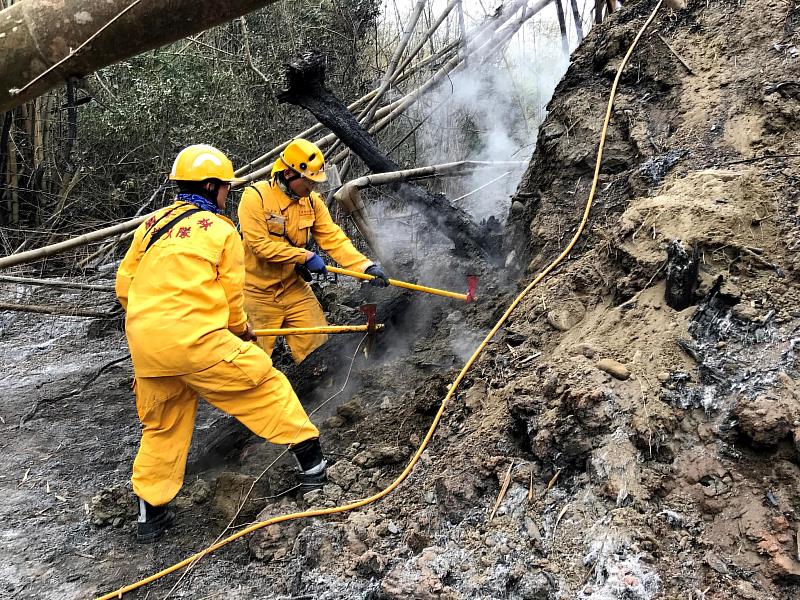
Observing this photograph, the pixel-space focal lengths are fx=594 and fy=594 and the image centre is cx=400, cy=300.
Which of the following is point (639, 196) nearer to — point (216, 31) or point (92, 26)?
point (92, 26)

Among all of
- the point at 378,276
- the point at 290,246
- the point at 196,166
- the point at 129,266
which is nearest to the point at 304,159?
the point at 290,246

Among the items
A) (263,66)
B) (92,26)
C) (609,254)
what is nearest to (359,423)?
(609,254)

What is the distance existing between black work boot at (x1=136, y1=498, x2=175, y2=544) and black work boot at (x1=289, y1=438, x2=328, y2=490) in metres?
0.87

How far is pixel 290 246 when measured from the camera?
15.9 feet

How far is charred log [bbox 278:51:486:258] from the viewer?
475cm

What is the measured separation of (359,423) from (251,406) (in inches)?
45.5

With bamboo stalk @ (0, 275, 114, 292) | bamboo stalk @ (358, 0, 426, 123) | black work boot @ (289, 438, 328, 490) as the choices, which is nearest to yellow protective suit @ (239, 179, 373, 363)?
black work boot @ (289, 438, 328, 490)

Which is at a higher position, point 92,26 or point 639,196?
point 92,26

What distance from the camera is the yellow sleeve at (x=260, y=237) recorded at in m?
4.77

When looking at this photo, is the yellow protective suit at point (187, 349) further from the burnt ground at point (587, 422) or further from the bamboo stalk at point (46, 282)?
the bamboo stalk at point (46, 282)

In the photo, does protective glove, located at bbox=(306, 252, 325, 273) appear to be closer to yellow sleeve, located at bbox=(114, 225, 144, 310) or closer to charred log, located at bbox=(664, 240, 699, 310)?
yellow sleeve, located at bbox=(114, 225, 144, 310)

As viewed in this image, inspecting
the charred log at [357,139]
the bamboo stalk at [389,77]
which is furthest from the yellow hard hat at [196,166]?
the bamboo stalk at [389,77]

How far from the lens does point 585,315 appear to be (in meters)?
3.43

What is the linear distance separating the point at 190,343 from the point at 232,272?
0.48 meters
